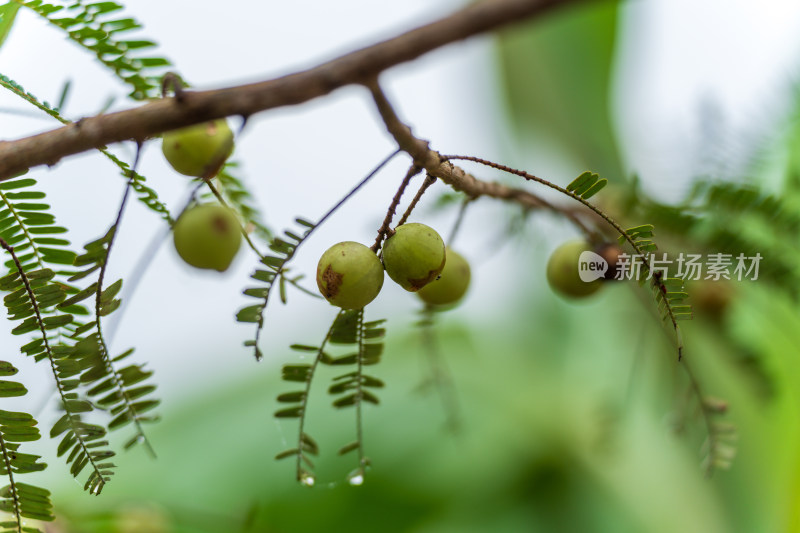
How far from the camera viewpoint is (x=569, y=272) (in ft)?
2.01

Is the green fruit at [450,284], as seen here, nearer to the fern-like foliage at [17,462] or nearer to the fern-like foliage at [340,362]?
the fern-like foliage at [340,362]

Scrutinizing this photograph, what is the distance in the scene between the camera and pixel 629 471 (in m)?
1.46

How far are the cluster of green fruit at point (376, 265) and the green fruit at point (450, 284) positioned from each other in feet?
0.40

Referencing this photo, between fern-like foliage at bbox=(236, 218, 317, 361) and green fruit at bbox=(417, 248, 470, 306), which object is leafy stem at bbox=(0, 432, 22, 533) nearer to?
fern-like foliage at bbox=(236, 218, 317, 361)

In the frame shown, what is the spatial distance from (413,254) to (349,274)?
5 centimetres

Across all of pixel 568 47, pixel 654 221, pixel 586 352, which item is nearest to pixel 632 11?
pixel 568 47

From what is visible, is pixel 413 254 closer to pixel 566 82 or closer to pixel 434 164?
pixel 434 164

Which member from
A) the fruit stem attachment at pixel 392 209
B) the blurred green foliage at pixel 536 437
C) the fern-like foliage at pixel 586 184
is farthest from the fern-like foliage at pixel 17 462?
the blurred green foliage at pixel 536 437

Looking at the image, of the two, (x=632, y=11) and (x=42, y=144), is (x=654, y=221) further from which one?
(x=632, y=11)

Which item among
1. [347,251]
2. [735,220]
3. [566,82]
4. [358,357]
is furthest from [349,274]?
[566,82]

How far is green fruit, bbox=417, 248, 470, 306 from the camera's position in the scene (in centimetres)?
55

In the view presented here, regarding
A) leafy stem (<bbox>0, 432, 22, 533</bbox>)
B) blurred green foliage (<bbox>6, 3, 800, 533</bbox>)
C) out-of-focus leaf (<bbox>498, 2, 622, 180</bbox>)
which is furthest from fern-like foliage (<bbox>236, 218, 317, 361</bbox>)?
out-of-focus leaf (<bbox>498, 2, 622, 180</bbox>)

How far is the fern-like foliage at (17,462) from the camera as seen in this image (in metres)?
0.42

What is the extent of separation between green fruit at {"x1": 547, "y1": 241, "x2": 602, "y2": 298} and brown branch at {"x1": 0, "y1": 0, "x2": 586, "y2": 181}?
0.39 m
